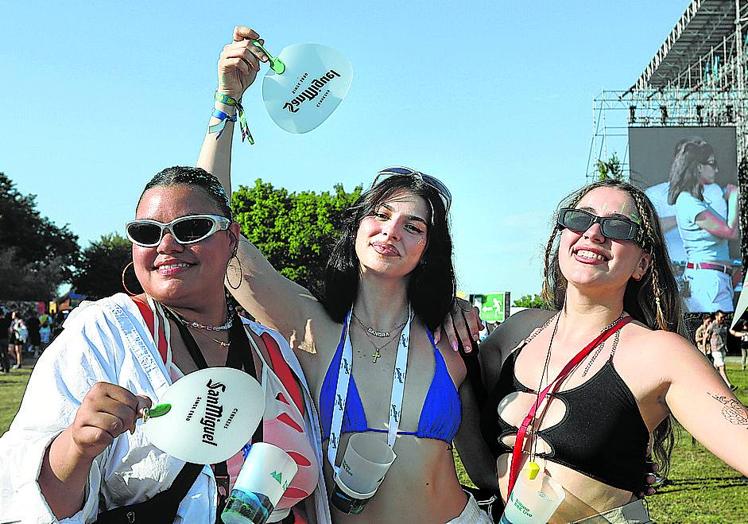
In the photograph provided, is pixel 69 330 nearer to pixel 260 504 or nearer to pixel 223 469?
pixel 223 469

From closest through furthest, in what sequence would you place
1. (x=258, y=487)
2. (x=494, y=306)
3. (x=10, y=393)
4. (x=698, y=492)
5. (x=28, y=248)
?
(x=258, y=487) → (x=698, y=492) → (x=10, y=393) → (x=494, y=306) → (x=28, y=248)

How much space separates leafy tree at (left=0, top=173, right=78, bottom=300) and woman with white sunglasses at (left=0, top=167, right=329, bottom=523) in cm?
4287

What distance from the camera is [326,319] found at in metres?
3.32

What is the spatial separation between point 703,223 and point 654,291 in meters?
31.8

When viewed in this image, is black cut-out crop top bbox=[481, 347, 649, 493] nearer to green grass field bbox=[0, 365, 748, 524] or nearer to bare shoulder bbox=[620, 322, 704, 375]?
bare shoulder bbox=[620, 322, 704, 375]

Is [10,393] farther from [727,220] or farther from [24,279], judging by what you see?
[24,279]

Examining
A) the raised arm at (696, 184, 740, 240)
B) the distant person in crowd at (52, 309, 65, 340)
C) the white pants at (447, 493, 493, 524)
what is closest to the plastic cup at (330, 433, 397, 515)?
the white pants at (447, 493, 493, 524)

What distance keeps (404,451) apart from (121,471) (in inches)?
44.8

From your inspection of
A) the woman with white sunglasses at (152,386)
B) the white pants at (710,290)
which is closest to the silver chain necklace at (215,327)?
the woman with white sunglasses at (152,386)

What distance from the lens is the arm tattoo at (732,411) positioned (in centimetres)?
257

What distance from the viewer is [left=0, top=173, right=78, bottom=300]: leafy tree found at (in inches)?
1697

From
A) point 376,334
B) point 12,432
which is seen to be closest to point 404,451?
point 376,334

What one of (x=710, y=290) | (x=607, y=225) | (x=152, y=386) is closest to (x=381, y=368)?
(x=607, y=225)

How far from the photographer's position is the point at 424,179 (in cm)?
342
